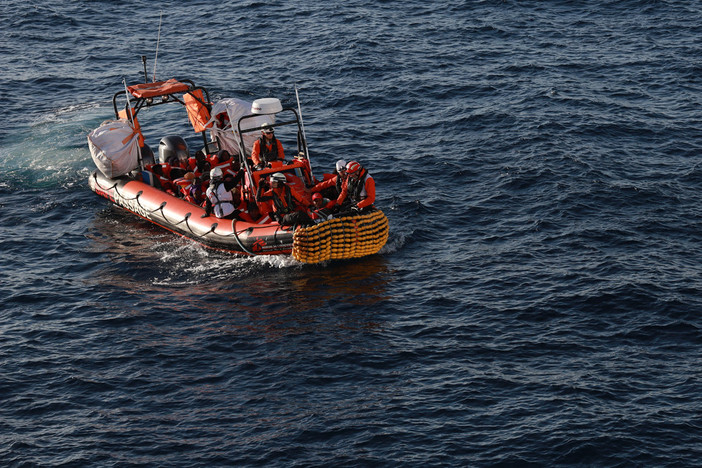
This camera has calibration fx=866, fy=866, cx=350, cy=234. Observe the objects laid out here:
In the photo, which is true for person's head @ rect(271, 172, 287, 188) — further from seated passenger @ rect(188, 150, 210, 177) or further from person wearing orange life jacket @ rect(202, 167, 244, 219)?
seated passenger @ rect(188, 150, 210, 177)

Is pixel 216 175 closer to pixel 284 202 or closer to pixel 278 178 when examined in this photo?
pixel 278 178

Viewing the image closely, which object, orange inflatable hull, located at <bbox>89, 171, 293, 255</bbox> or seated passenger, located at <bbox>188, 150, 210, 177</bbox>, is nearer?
orange inflatable hull, located at <bbox>89, 171, 293, 255</bbox>

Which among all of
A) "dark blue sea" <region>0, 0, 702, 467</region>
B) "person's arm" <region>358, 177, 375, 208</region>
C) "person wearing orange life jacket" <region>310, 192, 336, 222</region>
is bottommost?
"dark blue sea" <region>0, 0, 702, 467</region>

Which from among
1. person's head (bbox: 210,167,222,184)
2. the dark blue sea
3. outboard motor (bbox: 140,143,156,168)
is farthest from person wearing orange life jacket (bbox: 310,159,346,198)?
outboard motor (bbox: 140,143,156,168)

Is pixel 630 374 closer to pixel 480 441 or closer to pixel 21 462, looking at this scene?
pixel 480 441

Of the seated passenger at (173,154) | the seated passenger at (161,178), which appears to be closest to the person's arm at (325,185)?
the seated passenger at (161,178)

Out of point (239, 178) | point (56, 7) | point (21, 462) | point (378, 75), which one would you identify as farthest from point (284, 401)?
point (56, 7)

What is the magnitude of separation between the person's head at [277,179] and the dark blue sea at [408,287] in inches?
73.7

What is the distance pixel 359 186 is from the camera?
20094 millimetres

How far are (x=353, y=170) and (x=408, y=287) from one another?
3120 mm

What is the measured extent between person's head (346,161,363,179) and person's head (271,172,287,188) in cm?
150

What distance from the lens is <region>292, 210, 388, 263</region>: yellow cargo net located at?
1891 centimetres

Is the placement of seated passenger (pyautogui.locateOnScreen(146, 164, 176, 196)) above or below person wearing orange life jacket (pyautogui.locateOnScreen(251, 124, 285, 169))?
below

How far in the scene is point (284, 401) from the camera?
49.9 feet
